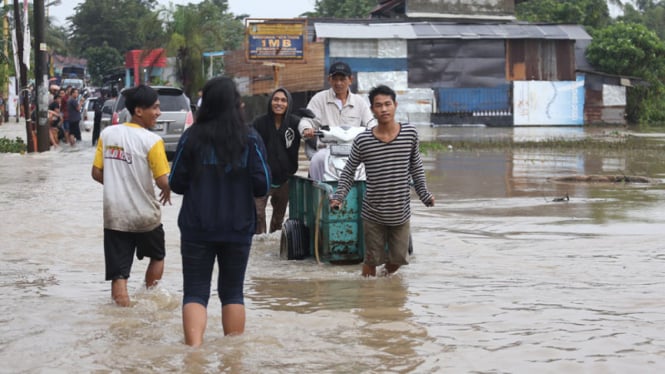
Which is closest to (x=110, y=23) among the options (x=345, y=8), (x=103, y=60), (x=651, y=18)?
(x=103, y=60)

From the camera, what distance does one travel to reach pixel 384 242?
27.2 ft

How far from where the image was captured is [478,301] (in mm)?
7582

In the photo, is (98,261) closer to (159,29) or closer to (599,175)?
(599,175)

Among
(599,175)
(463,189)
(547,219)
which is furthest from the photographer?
(599,175)

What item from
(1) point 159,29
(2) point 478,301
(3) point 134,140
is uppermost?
(1) point 159,29

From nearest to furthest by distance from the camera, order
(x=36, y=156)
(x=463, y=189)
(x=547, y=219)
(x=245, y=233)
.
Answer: (x=245, y=233), (x=547, y=219), (x=463, y=189), (x=36, y=156)

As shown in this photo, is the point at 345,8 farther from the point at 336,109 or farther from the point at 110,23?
the point at 336,109

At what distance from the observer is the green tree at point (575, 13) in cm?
5412

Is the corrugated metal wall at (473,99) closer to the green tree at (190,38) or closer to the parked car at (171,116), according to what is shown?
the green tree at (190,38)

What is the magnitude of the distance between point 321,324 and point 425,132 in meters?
30.7

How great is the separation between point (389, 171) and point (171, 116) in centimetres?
1390

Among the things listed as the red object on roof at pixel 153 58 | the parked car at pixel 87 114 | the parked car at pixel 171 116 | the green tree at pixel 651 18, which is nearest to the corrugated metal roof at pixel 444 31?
the parked car at pixel 87 114

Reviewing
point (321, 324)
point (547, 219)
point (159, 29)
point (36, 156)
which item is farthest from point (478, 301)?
point (159, 29)

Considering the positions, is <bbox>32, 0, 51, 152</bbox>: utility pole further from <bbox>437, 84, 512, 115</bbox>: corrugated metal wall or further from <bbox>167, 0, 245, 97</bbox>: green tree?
<bbox>167, 0, 245, 97</bbox>: green tree
